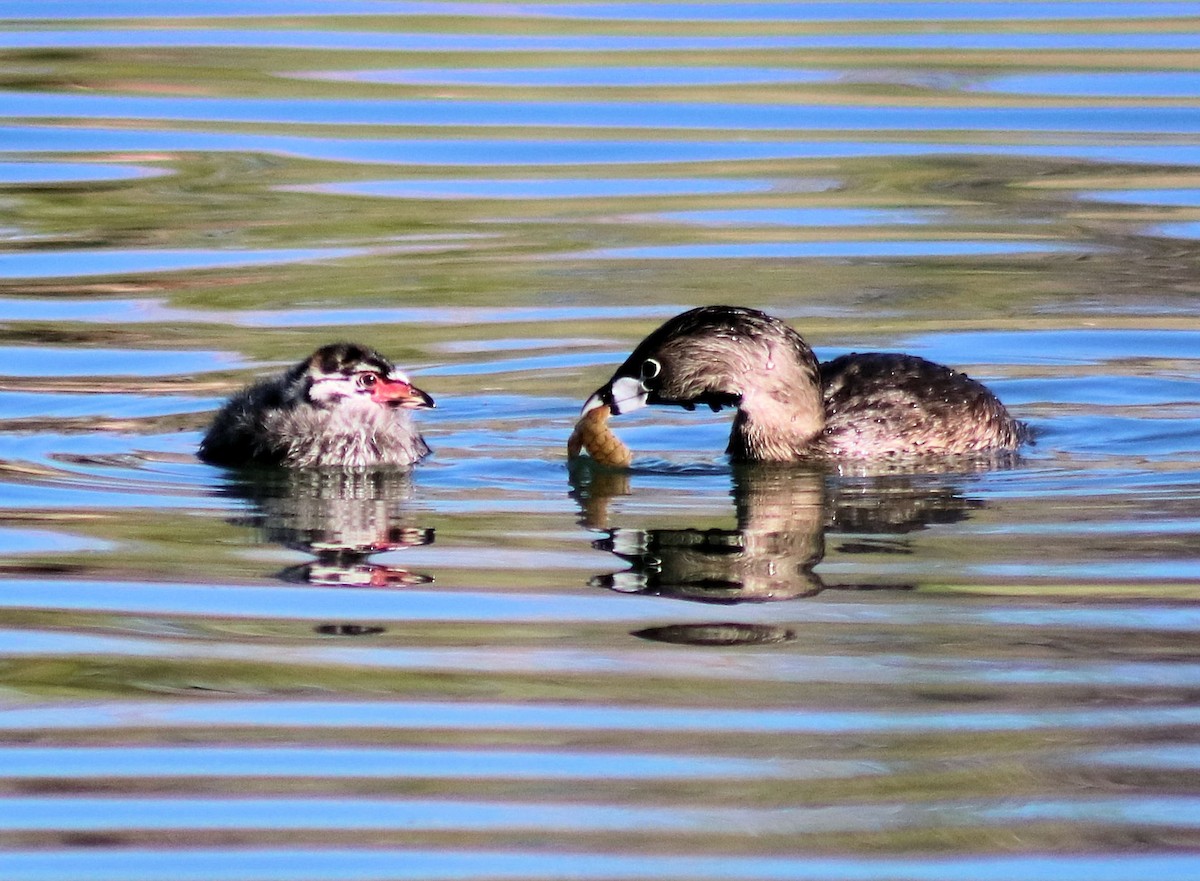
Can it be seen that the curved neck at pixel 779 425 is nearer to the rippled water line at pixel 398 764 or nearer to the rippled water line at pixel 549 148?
the rippled water line at pixel 398 764

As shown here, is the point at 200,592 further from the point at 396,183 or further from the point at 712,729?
the point at 396,183

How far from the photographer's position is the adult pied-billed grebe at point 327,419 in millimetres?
10344

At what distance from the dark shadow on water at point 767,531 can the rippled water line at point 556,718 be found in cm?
75

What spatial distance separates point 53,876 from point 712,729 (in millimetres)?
1712

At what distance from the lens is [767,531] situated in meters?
8.95

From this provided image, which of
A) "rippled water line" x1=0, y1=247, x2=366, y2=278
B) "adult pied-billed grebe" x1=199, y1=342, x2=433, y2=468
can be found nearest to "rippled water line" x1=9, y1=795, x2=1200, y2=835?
"adult pied-billed grebe" x1=199, y1=342, x2=433, y2=468

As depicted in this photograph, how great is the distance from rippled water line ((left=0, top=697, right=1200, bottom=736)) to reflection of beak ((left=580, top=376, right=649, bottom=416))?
11.5 ft

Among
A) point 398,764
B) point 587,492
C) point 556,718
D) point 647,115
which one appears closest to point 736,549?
point 587,492

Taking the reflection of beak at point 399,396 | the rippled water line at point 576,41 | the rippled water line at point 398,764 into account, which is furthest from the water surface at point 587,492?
the reflection of beak at point 399,396

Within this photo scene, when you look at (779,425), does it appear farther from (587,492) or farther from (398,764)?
(398,764)

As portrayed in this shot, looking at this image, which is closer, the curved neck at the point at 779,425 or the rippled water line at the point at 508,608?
the rippled water line at the point at 508,608

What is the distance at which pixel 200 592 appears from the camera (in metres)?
7.95

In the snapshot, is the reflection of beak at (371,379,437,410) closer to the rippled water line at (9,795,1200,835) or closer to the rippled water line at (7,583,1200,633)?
the rippled water line at (7,583,1200,633)

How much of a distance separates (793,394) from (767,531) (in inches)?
61.2
